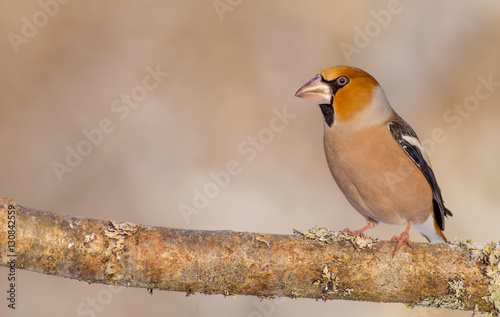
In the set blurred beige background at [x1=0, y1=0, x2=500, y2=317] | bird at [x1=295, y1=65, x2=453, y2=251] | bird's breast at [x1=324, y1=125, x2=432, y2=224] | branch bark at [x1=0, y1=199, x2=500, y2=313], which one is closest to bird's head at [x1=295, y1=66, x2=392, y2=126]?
bird at [x1=295, y1=65, x2=453, y2=251]

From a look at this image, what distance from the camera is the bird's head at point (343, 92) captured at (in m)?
4.07

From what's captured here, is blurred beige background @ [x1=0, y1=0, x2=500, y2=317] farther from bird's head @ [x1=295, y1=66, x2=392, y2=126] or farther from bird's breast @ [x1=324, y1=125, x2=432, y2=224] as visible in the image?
bird's head @ [x1=295, y1=66, x2=392, y2=126]

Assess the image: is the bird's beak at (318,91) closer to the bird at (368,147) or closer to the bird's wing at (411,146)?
the bird at (368,147)

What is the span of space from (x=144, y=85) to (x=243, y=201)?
185 centimetres

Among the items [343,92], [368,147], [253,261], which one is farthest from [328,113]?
[253,261]

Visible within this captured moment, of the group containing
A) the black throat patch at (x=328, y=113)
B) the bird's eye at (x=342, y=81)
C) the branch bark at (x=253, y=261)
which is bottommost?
the branch bark at (x=253, y=261)

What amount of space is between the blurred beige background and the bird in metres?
2.18

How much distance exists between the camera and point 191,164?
21.6 ft

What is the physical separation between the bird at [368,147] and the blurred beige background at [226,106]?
2175 millimetres

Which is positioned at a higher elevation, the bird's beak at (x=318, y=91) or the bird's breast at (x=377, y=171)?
the bird's beak at (x=318, y=91)

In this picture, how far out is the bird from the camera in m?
4.02

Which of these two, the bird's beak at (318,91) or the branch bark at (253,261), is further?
the bird's beak at (318,91)

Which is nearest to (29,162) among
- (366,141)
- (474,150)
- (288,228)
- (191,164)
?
(191,164)

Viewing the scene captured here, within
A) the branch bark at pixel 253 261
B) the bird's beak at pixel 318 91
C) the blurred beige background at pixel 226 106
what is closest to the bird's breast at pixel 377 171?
the bird's beak at pixel 318 91
